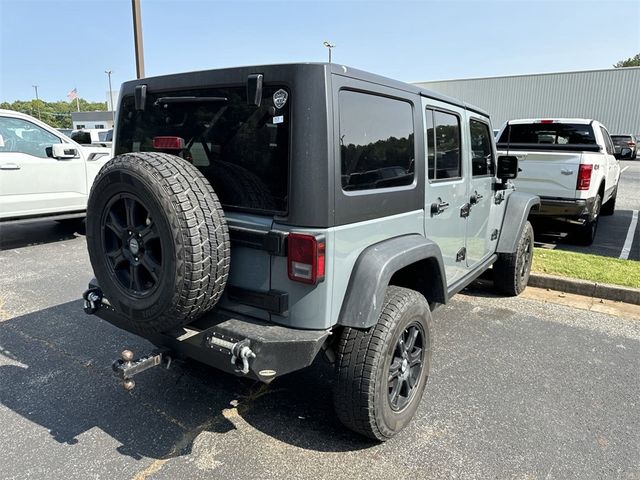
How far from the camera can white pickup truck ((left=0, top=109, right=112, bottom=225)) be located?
6.72 metres

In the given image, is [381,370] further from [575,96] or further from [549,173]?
[575,96]

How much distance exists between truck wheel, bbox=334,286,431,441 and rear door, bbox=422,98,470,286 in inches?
28.1

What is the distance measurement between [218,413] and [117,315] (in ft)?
2.86

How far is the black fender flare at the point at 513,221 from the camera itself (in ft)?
15.6

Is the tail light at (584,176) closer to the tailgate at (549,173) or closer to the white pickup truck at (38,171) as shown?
the tailgate at (549,173)

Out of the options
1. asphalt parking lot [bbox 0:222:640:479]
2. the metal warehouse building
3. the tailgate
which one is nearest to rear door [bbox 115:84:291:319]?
asphalt parking lot [bbox 0:222:640:479]

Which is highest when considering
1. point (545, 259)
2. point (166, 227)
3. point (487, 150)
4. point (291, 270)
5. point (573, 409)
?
point (487, 150)

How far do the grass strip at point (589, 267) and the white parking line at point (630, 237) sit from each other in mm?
1009

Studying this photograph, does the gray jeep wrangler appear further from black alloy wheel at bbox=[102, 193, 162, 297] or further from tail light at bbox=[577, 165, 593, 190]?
tail light at bbox=[577, 165, 593, 190]

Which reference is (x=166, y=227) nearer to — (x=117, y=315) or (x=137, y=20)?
(x=117, y=315)

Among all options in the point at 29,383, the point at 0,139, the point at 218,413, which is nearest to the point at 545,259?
the point at 218,413

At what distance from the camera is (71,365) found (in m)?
3.51

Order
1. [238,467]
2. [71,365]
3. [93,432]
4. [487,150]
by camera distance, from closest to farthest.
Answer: [238,467] → [93,432] → [71,365] → [487,150]

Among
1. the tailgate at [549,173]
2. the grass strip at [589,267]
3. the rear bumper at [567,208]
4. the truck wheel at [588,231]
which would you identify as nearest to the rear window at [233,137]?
the grass strip at [589,267]
